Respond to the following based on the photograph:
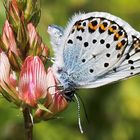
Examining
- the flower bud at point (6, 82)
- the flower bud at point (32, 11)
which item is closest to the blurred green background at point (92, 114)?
the flower bud at point (6, 82)

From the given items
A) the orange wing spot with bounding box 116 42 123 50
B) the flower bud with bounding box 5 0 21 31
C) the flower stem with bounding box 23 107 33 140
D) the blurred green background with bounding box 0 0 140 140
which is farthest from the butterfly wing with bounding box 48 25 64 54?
the blurred green background with bounding box 0 0 140 140

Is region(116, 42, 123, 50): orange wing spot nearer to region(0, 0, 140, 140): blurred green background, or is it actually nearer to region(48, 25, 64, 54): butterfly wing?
region(48, 25, 64, 54): butterfly wing

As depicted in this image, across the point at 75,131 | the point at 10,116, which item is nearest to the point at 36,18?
the point at 10,116

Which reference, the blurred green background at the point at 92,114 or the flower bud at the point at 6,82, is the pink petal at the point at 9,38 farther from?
the blurred green background at the point at 92,114

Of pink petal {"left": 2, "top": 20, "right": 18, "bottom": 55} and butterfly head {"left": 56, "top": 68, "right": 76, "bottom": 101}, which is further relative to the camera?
butterfly head {"left": 56, "top": 68, "right": 76, "bottom": 101}

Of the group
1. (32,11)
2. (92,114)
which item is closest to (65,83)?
(32,11)

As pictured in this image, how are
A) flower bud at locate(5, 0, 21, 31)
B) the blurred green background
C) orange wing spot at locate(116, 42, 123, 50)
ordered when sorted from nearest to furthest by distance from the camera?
flower bud at locate(5, 0, 21, 31) < orange wing spot at locate(116, 42, 123, 50) < the blurred green background
